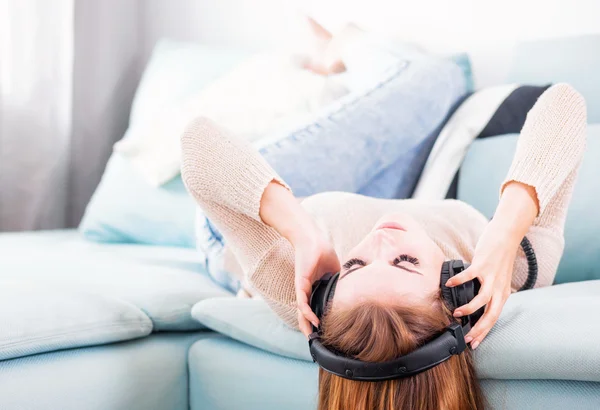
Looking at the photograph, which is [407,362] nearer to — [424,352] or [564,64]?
[424,352]

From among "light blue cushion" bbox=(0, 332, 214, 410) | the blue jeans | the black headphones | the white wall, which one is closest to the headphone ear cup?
the black headphones

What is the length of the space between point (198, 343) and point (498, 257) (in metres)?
0.56

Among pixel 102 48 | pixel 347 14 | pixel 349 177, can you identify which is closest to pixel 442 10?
pixel 347 14

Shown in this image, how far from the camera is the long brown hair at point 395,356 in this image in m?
0.79

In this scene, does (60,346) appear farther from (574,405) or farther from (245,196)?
(574,405)

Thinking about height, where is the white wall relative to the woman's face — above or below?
above

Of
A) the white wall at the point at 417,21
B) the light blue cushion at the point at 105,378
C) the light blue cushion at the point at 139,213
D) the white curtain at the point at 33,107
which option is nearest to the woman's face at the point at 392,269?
the light blue cushion at the point at 105,378

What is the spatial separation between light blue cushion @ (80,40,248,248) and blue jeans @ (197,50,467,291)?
0.41 meters

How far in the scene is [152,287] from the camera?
131 cm

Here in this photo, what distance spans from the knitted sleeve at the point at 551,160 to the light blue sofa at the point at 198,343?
6 centimetres

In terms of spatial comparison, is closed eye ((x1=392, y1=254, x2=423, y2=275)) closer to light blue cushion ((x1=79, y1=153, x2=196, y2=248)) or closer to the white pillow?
the white pillow

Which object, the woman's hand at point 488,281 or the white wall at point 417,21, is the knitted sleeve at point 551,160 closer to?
the woman's hand at point 488,281

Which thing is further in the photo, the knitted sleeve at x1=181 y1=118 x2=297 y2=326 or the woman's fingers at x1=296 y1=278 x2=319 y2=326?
Result: the knitted sleeve at x1=181 y1=118 x2=297 y2=326

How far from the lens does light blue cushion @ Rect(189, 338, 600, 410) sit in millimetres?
841
